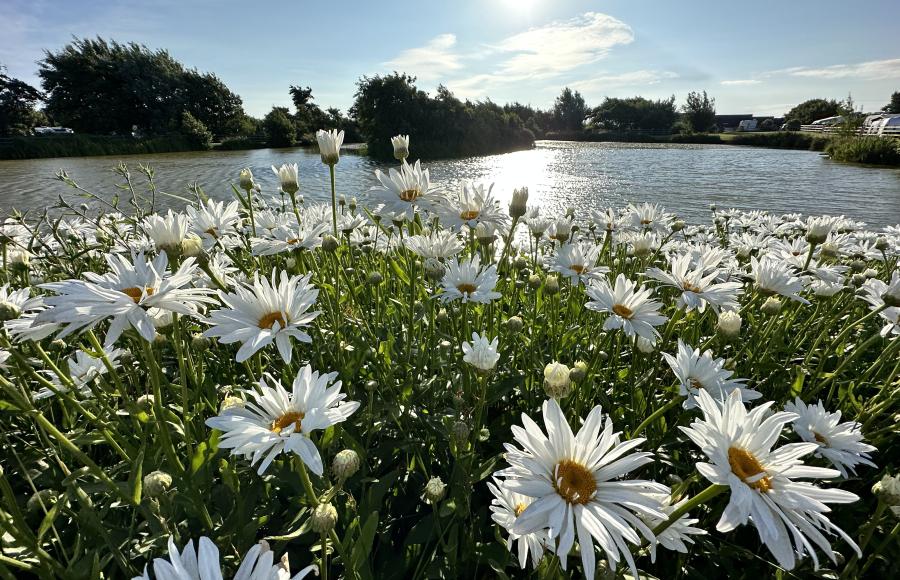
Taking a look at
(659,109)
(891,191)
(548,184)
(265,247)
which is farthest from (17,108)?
(659,109)

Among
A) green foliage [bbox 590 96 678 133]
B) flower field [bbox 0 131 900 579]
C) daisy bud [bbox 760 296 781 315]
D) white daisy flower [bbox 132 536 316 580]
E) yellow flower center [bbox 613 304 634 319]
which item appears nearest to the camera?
white daisy flower [bbox 132 536 316 580]

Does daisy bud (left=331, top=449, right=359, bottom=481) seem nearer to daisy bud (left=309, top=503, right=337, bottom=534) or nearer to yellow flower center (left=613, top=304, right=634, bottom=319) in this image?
daisy bud (left=309, top=503, right=337, bottom=534)

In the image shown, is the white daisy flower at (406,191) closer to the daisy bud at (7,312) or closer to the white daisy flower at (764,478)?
the daisy bud at (7,312)

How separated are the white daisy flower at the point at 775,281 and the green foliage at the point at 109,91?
43.4 m

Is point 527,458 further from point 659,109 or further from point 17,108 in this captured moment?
point 659,109

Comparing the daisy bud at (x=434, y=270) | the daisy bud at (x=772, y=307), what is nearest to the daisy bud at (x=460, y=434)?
the daisy bud at (x=434, y=270)

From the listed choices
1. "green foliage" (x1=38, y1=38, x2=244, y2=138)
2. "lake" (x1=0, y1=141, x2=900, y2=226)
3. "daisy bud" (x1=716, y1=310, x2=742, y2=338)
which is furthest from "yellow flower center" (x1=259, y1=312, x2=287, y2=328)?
"green foliage" (x1=38, y1=38, x2=244, y2=138)

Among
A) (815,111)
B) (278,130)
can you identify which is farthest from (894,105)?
(278,130)

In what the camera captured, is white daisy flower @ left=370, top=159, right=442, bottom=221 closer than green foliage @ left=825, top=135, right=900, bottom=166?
Yes

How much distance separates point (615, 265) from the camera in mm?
3590

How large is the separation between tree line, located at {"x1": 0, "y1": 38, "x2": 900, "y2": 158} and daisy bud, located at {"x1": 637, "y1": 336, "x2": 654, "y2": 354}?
27.5 m

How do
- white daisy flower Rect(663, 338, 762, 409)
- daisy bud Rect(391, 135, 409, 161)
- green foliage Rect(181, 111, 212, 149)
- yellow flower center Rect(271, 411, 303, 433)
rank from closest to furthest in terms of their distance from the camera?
yellow flower center Rect(271, 411, 303, 433) → white daisy flower Rect(663, 338, 762, 409) → daisy bud Rect(391, 135, 409, 161) → green foliage Rect(181, 111, 212, 149)

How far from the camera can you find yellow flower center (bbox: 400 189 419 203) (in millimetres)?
2156

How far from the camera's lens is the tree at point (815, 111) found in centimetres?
5703
